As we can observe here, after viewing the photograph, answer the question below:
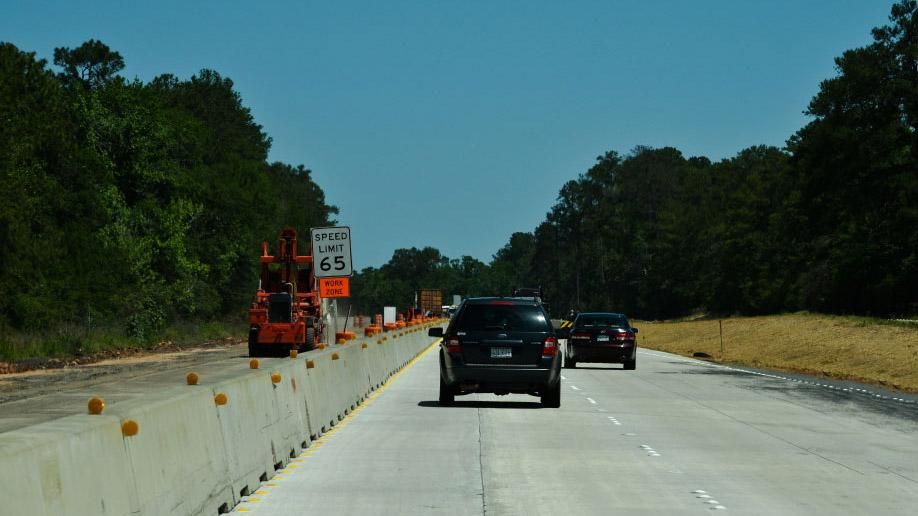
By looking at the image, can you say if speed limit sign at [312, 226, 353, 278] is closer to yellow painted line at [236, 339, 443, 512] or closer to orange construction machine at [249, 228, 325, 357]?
yellow painted line at [236, 339, 443, 512]

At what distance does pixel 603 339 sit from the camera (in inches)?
1548

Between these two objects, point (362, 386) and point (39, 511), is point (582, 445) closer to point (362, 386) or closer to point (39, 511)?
point (362, 386)

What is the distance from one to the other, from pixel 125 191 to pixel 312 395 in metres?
66.9

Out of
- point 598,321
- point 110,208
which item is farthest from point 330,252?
point 110,208

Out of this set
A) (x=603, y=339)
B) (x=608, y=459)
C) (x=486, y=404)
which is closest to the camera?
(x=608, y=459)

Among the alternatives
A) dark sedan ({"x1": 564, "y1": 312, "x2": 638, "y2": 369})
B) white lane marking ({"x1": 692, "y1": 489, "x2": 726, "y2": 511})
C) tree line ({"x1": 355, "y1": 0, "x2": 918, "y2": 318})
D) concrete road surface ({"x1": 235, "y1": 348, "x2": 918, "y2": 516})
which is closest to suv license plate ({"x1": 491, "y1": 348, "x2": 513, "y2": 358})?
concrete road surface ({"x1": 235, "y1": 348, "x2": 918, "y2": 516})

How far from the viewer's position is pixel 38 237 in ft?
229

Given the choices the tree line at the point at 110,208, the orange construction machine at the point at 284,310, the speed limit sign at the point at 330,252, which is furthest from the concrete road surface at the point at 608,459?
the tree line at the point at 110,208

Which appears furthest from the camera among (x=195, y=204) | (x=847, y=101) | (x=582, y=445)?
(x=195, y=204)

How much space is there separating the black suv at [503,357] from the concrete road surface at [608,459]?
1.50 feet

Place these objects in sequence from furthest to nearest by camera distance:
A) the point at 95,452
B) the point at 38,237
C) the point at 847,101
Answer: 1. the point at 847,101
2. the point at 38,237
3. the point at 95,452

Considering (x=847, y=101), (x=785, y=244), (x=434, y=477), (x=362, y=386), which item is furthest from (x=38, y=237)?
(x=785, y=244)

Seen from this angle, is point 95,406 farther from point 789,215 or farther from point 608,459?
point 789,215

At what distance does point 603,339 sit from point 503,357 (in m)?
16.5
